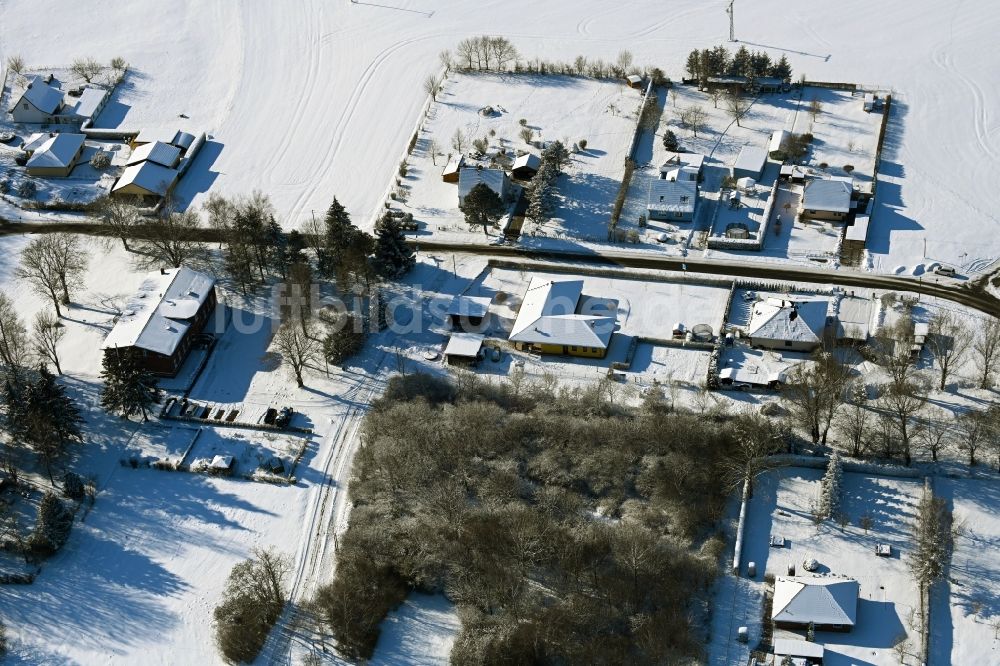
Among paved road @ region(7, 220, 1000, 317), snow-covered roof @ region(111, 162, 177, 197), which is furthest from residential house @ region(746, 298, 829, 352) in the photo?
snow-covered roof @ region(111, 162, 177, 197)

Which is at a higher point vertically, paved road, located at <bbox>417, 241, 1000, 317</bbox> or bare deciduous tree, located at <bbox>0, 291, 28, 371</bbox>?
paved road, located at <bbox>417, 241, 1000, 317</bbox>

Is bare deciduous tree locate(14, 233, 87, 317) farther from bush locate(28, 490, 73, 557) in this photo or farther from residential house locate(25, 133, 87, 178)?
bush locate(28, 490, 73, 557)

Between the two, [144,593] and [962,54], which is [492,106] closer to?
[962,54]

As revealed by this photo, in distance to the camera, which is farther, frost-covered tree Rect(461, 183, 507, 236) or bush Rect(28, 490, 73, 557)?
frost-covered tree Rect(461, 183, 507, 236)

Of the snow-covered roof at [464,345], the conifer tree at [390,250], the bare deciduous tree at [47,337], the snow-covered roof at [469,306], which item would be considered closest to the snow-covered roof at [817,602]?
the snow-covered roof at [464,345]

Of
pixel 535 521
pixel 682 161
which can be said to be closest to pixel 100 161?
pixel 682 161

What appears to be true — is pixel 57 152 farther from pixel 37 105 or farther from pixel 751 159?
pixel 751 159
